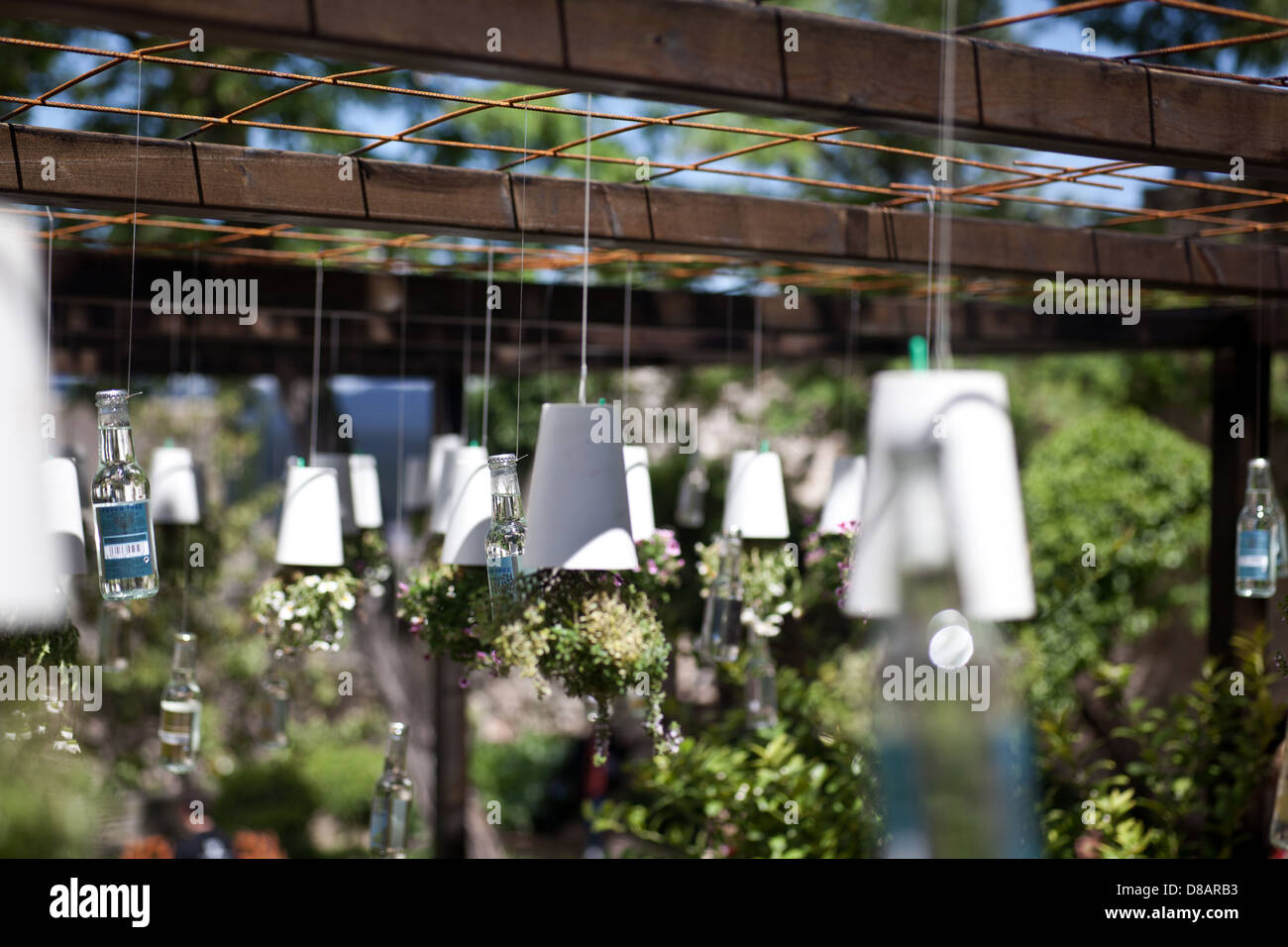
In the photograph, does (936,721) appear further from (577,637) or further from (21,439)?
(577,637)

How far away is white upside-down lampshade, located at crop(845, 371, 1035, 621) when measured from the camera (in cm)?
133

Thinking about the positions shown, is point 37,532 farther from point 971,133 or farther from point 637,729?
point 637,729

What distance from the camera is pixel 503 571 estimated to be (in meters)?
3.09

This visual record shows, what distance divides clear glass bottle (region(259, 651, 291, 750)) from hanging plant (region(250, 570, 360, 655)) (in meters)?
0.31

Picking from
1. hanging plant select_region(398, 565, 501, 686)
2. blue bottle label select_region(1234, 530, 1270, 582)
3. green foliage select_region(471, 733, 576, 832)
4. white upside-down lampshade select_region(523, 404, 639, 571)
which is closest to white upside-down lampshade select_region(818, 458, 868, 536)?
blue bottle label select_region(1234, 530, 1270, 582)

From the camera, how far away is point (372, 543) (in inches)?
188

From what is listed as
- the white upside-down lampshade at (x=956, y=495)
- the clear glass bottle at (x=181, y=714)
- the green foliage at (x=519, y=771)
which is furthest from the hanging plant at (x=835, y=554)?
the green foliage at (x=519, y=771)

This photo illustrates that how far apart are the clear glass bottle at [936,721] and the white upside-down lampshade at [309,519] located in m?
3.08

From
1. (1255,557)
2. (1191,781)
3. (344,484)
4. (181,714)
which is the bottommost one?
(1191,781)

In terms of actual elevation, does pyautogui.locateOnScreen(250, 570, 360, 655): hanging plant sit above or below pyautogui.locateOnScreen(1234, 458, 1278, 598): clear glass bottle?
below

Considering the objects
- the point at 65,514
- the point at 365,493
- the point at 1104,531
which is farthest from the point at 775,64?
the point at 1104,531

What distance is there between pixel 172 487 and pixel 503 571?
2361 millimetres

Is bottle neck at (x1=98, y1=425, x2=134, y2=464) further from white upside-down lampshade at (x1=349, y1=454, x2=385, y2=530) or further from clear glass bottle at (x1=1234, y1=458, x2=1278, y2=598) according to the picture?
clear glass bottle at (x1=1234, y1=458, x2=1278, y2=598)

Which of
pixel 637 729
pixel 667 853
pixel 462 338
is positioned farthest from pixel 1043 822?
pixel 637 729
